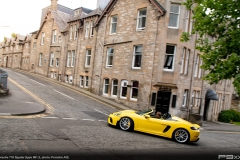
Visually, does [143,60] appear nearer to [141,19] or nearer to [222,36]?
[141,19]

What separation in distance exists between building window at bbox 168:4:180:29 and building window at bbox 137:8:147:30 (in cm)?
259

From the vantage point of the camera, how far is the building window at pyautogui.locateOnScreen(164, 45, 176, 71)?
1870cm

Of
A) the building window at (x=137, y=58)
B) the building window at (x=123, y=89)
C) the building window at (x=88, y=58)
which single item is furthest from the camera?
the building window at (x=88, y=58)

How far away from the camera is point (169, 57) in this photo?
18.8 m

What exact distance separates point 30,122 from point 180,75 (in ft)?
42.5

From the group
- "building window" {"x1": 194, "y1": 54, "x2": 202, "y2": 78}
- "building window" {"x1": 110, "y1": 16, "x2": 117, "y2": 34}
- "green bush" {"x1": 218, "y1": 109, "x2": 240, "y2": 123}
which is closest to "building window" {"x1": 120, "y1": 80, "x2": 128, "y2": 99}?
"building window" {"x1": 110, "y1": 16, "x2": 117, "y2": 34}

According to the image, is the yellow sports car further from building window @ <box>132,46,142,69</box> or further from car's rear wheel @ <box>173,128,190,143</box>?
building window @ <box>132,46,142,69</box>

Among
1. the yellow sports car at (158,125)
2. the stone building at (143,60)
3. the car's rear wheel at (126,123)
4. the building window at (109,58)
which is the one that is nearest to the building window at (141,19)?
the stone building at (143,60)

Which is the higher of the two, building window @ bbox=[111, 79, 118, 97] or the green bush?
building window @ bbox=[111, 79, 118, 97]

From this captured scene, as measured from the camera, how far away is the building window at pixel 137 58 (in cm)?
2038

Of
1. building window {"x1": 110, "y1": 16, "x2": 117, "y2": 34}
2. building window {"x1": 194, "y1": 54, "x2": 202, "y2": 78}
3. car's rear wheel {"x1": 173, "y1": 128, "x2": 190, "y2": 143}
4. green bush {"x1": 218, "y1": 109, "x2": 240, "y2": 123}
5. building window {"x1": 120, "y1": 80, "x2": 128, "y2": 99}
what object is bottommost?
green bush {"x1": 218, "y1": 109, "x2": 240, "y2": 123}

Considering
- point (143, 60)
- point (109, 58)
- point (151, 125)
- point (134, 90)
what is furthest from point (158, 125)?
point (109, 58)

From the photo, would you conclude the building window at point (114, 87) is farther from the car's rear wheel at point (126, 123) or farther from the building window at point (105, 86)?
the car's rear wheel at point (126, 123)

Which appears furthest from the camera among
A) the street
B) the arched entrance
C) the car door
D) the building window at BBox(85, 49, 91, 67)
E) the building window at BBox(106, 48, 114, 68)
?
the building window at BBox(85, 49, 91, 67)
